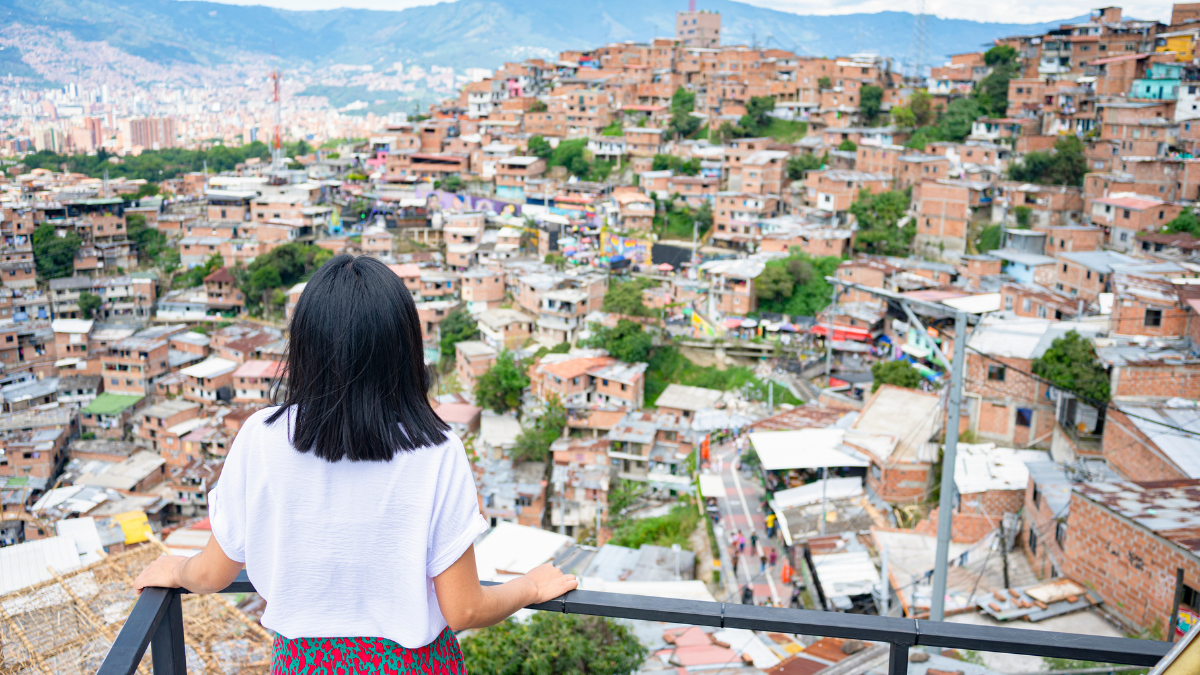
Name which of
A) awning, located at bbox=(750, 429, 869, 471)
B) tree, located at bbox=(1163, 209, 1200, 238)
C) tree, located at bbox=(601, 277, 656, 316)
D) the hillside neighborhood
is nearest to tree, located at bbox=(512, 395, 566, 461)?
the hillside neighborhood

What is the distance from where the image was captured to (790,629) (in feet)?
3.35

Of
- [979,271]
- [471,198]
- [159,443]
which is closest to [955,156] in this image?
[979,271]

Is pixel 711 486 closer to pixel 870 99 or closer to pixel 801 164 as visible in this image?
pixel 801 164

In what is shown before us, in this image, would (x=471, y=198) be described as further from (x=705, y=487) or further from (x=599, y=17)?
(x=599, y=17)

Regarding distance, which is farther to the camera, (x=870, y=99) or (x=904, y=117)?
(x=870, y=99)

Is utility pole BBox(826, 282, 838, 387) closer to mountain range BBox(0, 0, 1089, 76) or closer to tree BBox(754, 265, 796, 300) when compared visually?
tree BBox(754, 265, 796, 300)

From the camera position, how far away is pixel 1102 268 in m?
11.4

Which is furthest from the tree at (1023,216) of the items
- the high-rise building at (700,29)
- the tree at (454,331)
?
the high-rise building at (700,29)

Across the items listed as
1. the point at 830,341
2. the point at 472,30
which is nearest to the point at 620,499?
the point at 830,341

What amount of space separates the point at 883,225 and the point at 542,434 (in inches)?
327

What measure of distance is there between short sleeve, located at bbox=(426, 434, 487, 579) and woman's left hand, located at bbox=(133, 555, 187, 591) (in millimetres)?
352

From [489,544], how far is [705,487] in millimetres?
2667

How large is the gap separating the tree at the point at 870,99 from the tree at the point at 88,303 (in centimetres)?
2023

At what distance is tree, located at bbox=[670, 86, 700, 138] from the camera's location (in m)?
23.9
